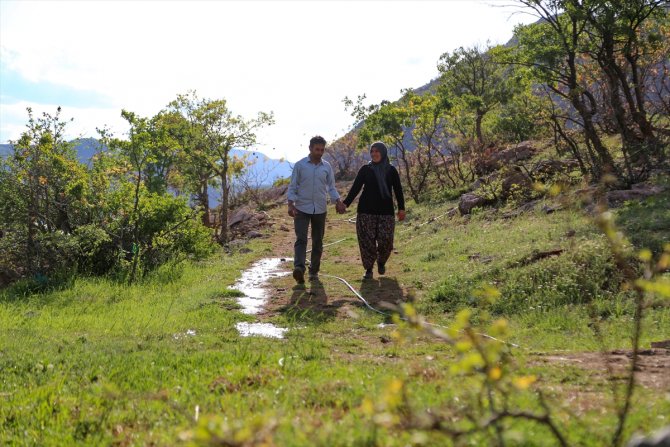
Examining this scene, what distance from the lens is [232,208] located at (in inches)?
1288

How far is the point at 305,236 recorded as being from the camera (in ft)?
27.9

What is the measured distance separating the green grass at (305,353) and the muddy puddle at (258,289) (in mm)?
220

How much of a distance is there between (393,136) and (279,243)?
940 centimetres

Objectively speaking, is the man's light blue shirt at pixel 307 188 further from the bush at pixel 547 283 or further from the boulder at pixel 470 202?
the boulder at pixel 470 202

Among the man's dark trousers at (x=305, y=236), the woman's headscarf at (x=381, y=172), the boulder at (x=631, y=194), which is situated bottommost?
the man's dark trousers at (x=305, y=236)

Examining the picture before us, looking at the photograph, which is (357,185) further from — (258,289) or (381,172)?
(258,289)

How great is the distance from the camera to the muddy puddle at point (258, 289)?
616cm

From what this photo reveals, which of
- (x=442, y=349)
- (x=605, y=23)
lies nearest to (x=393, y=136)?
(x=605, y=23)

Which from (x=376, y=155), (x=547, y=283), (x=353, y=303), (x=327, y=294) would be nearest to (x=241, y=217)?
(x=376, y=155)

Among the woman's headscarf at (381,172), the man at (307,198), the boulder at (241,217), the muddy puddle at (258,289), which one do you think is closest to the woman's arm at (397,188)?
the woman's headscarf at (381,172)

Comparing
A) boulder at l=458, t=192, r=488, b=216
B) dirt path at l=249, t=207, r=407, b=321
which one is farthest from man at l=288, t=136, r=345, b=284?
boulder at l=458, t=192, r=488, b=216

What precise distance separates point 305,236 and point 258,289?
1272 millimetres

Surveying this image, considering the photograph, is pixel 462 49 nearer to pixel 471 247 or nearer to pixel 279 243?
pixel 279 243

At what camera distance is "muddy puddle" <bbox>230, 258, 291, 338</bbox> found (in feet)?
20.2
